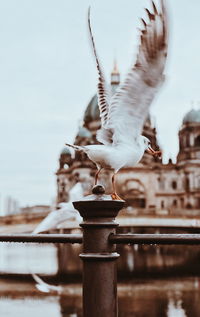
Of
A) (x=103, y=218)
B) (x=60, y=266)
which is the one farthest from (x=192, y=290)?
(x=103, y=218)

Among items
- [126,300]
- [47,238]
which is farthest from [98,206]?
[126,300]

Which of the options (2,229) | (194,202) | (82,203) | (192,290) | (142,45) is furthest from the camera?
(194,202)

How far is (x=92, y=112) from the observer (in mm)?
43812

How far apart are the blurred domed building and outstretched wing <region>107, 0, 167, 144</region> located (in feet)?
Answer: 111

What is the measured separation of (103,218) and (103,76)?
4.04 feet

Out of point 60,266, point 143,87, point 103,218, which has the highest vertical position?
point 143,87

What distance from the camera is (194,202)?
41.1m

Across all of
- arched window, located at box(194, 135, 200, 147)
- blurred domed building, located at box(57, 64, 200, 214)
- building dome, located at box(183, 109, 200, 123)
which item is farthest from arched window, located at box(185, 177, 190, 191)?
building dome, located at box(183, 109, 200, 123)

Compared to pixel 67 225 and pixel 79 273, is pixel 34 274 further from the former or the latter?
pixel 67 225

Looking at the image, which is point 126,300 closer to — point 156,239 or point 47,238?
point 47,238

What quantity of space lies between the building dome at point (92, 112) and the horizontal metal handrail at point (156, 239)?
41236 millimetres

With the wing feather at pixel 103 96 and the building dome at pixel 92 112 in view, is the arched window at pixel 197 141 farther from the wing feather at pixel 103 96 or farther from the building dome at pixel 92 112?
the wing feather at pixel 103 96

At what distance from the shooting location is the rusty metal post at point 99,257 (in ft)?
5.99

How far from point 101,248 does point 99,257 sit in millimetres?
36
